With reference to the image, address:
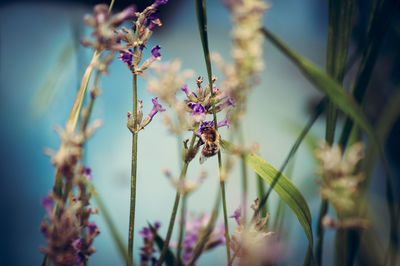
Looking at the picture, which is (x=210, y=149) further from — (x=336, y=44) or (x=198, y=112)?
(x=336, y=44)

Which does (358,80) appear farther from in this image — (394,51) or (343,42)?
(394,51)

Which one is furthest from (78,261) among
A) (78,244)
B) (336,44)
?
(336,44)

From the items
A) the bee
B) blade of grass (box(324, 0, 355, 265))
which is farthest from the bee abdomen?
blade of grass (box(324, 0, 355, 265))

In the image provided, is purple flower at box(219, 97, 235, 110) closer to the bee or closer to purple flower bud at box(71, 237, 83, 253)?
the bee

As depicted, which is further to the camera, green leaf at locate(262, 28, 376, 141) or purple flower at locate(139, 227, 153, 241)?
purple flower at locate(139, 227, 153, 241)

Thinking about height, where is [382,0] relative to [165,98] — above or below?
above

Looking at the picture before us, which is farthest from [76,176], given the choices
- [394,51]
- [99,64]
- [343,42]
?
[394,51]
